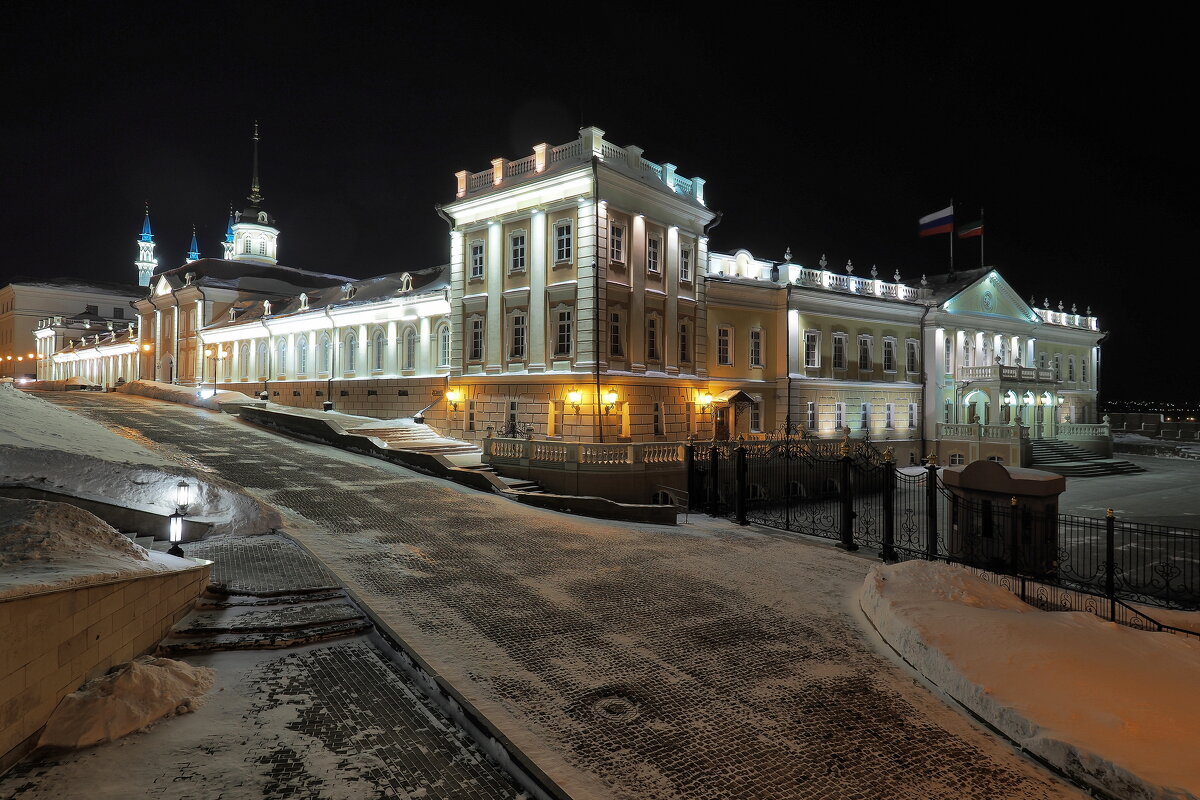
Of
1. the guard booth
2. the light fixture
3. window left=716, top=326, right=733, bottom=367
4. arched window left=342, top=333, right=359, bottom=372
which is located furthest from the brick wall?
arched window left=342, top=333, right=359, bottom=372

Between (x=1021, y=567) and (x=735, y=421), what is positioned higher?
(x=735, y=421)

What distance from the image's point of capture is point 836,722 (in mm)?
6535

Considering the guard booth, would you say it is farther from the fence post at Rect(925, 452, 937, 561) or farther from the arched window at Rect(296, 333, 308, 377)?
the arched window at Rect(296, 333, 308, 377)

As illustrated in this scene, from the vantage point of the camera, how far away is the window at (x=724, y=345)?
3247cm

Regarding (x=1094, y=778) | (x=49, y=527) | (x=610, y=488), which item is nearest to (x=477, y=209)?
(x=610, y=488)

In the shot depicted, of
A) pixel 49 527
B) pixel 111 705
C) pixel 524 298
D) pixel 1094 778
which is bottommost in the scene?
pixel 1094 778

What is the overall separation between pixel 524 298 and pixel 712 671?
72.2ft

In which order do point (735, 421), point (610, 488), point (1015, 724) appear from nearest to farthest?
point (1015, 724), point (610, 488), point (735, 421)

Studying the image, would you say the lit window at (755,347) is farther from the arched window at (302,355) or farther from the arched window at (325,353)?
the arched window at (302,355)

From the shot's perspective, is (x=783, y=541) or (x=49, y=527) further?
(x=783, y=541)

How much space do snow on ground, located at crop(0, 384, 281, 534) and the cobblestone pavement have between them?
1.18 meters

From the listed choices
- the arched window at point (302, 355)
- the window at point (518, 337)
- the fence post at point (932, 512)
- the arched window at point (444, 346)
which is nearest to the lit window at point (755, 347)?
the window at point (518, 337)

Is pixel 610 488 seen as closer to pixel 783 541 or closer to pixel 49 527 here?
pixel 783 541

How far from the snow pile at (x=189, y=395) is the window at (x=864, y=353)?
116 feet
